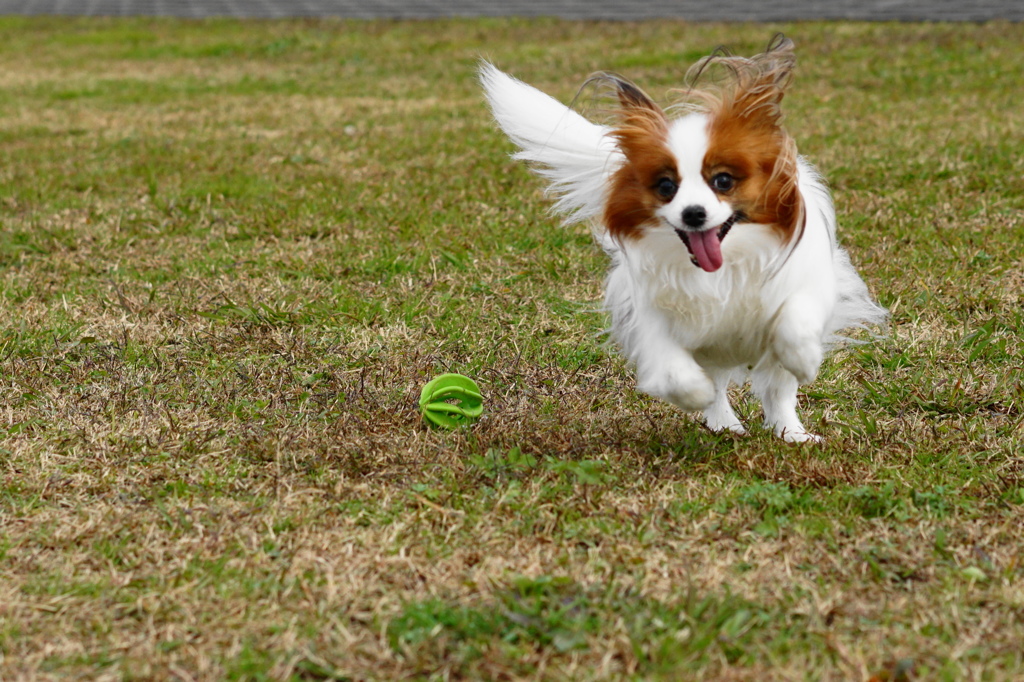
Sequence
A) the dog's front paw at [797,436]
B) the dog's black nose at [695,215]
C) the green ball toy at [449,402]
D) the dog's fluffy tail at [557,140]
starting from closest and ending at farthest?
the dog's black nose at [695,215] < the dog's fluffy tail at [557,140] < the dog's front paw at [797,436] < the green ball toy at [449,402]

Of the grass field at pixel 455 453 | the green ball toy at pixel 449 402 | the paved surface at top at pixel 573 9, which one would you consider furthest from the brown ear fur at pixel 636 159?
the paved surface at top at pixel 573 9

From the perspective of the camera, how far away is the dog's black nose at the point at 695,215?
2883 mm

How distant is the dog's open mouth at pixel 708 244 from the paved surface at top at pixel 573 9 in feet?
38.5

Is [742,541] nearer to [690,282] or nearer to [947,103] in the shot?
[690,282]

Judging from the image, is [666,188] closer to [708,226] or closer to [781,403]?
[708,226]

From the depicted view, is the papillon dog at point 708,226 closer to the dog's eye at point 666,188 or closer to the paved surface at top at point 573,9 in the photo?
the dog's eye at point 666,188

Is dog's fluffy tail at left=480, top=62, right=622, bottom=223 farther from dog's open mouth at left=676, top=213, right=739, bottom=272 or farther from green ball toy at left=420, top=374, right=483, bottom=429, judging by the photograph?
green ball toy at left=420, top=374, right=483, bottom=429

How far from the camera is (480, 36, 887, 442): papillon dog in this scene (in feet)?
9.65

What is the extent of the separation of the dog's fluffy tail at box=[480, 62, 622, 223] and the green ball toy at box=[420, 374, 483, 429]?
64 cm

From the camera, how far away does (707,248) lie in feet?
9.84

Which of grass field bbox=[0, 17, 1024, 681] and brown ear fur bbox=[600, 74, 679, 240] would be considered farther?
brown ear fur bbox=[600, 74, 679, 240]

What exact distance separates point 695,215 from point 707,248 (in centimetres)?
14

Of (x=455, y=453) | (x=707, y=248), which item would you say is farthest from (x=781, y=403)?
(x=455, y=453)

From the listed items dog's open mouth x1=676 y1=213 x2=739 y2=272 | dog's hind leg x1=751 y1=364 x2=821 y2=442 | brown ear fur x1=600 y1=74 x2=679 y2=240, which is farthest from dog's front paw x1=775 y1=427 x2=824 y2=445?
brown ear fur x1=600 y1=74 x2=679 y2=240
